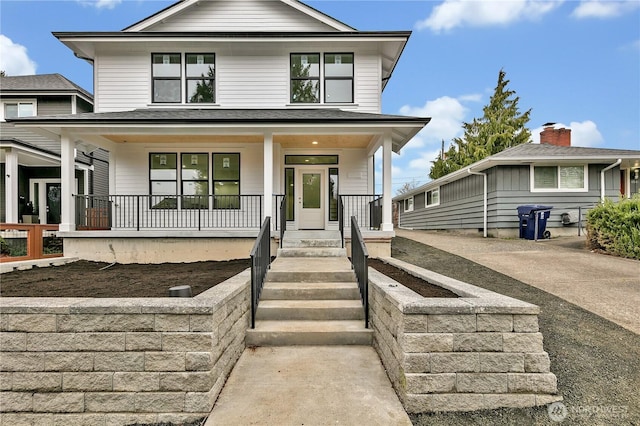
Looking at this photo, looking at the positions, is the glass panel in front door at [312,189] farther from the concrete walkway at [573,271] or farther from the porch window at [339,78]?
the concrete walkway at [573,271]

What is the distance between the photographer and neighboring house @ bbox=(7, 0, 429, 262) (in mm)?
9648

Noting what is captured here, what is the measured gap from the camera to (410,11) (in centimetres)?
1197

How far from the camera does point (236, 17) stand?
1064 cm

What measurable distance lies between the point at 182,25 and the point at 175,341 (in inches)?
447

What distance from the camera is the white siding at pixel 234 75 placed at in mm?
10086

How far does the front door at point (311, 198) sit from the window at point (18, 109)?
41.7 ft

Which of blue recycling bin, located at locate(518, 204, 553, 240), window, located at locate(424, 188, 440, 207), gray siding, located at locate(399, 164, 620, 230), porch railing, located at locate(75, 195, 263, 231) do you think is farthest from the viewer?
window, located at locate(424, 188, 440, 207)

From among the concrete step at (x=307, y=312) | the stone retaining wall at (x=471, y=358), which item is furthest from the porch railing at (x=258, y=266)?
the stone retaining wall at (x=471, y=358)

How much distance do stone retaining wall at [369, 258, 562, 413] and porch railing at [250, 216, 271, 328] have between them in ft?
6.41

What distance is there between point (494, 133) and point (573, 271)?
1935cm

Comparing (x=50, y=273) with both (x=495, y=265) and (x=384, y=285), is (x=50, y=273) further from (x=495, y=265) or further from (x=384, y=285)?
(x=495, y=265)

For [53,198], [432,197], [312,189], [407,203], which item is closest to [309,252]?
[312,189]

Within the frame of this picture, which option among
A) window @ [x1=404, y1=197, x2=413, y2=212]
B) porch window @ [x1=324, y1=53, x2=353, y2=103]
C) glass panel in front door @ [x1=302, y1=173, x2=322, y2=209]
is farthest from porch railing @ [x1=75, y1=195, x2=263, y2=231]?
window @ [x1=404, y1=197, x2=413, y2=212]

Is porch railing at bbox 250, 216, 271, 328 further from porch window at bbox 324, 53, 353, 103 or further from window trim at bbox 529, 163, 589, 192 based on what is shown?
window trim at bbox 529, 163, 589, 192
